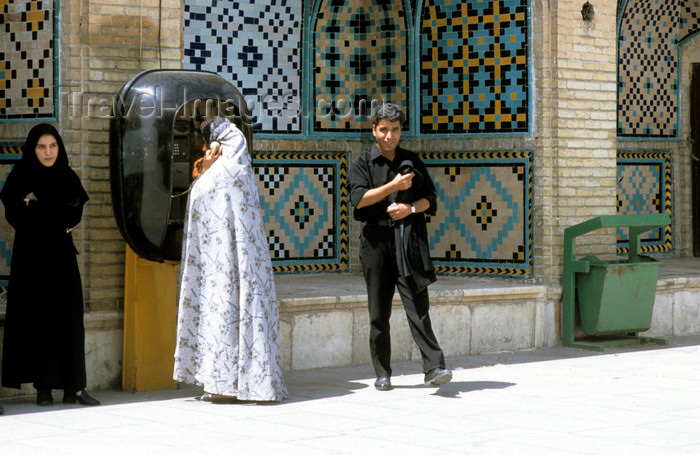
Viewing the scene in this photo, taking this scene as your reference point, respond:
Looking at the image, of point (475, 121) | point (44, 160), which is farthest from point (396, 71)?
point (44, 160)

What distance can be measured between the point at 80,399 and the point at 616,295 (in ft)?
15.1

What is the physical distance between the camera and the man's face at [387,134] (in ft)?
24.0

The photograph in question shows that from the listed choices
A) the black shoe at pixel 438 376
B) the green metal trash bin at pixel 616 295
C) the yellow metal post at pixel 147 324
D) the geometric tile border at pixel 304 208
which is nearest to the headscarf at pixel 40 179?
the yellow metal post at pixel 147 324

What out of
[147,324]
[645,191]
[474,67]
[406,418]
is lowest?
[406,418]

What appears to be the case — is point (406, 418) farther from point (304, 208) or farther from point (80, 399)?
point (304, 208)

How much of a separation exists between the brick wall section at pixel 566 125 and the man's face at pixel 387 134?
2652mm

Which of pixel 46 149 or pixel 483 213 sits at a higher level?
pixel 46 149

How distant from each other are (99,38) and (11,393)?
232cm

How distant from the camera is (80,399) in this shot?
275 inches

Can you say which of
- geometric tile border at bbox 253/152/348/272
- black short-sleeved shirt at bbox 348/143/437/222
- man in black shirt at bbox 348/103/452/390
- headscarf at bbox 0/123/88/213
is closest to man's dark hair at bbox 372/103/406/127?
man in black shirt at bbox 348/103/452/390

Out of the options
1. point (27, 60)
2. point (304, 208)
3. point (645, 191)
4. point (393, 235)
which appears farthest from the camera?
point (645, 191)

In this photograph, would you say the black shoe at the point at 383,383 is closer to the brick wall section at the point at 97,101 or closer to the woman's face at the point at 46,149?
the brick wall section at the point at 97,101

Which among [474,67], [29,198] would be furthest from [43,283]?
[474,67]

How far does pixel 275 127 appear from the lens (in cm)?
1016
